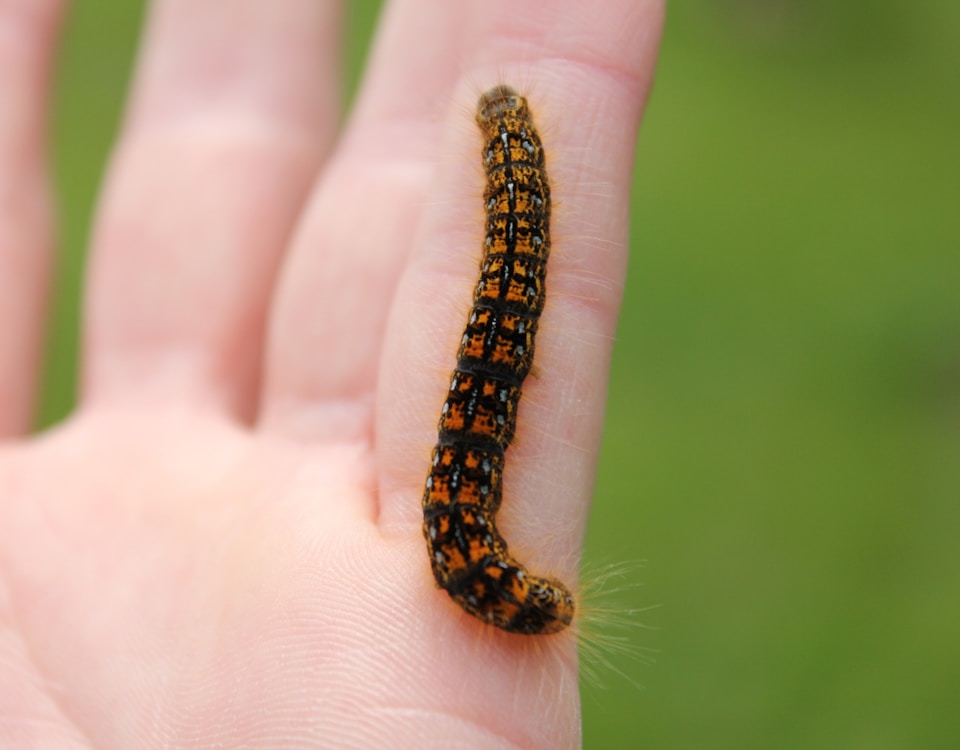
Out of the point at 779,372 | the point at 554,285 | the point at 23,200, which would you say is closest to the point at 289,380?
the point at 554,285

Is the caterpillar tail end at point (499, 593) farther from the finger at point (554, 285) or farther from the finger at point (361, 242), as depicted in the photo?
the finger at point (361, 242)

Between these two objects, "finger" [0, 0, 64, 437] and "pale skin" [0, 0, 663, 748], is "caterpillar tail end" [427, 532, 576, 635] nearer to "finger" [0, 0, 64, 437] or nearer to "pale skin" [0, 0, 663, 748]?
"pale skin" [0, 0, 663, 748]

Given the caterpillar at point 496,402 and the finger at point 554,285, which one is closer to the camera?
the caterpillar at point 496,402

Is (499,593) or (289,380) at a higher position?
(289,380)

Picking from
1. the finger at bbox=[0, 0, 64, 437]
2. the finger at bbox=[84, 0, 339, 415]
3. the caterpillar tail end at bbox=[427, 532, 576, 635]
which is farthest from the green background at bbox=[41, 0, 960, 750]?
the finger at bbox=[84, 0, 339, 415]

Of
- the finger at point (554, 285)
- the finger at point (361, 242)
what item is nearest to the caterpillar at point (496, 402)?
the finger at point (554, 285)

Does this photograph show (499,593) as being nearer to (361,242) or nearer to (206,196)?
(361,242)

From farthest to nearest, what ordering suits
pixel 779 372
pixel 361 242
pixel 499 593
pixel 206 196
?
1. pixel 779 372
2. pixel 206 196
3. pixel 361 242
4. pixel 499 593
